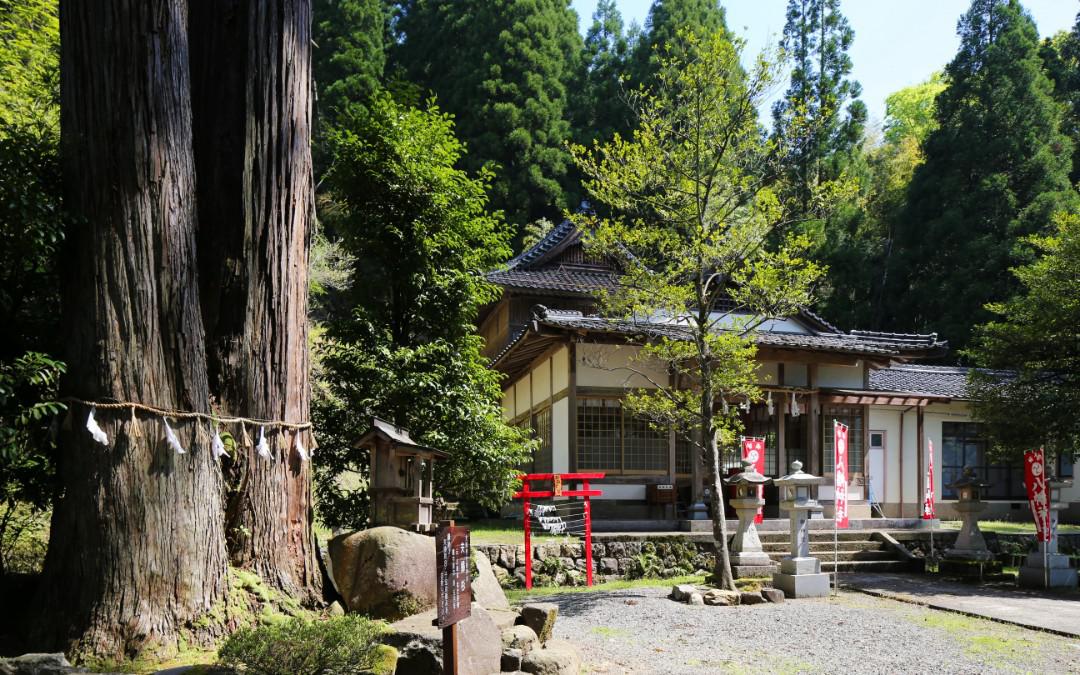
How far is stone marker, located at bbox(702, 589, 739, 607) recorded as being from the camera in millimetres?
10531

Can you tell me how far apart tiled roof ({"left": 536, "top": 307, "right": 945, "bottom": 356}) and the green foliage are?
766cm

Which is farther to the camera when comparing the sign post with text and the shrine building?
the shrine building

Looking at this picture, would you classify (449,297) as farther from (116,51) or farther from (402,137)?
(116,51)

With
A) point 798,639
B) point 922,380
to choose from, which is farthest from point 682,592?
point 922,380

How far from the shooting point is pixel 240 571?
596 centimetres

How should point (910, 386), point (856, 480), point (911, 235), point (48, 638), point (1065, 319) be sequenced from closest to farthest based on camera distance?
point (48, 638) → point (1065, 319) → point (856, 480) → point (910, 386) → point (911, 235)

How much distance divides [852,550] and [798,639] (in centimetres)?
692

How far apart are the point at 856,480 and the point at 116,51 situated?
55.2ft

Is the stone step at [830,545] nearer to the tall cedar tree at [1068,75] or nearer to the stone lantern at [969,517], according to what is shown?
the stone lantern at [969,517]

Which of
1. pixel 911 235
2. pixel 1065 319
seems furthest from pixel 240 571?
pixel 911 235

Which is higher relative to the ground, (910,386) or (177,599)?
(910,386)

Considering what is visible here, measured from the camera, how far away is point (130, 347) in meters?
5.48

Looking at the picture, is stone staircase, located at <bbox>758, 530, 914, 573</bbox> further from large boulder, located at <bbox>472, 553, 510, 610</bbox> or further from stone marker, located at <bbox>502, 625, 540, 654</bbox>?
stone marker, located at <bbox>502, 625, 540, 654</bbox>

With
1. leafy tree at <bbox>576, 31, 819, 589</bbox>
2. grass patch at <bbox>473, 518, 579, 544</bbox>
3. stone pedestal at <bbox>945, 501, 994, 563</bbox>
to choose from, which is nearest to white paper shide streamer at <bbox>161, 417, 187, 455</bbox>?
grass patch at <bbox>473, 518, 579, 544</bbox>
